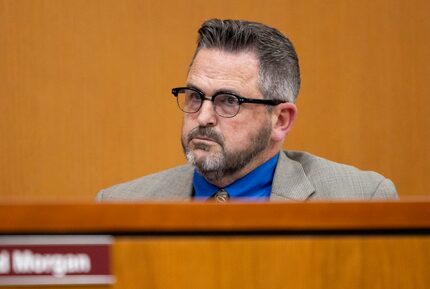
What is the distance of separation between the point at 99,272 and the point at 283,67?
1.12 m

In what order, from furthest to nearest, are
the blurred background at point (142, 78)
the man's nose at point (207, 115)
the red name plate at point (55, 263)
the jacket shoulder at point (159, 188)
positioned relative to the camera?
the blurred background at point (142, 78), the jacket shoulder at point (159, 188), the man's nose at point (207, 115), the red name plate at point (55, 263)

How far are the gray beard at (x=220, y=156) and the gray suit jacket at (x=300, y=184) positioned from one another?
8 cm

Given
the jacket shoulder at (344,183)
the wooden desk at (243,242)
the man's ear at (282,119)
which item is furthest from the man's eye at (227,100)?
the wooden desk at (243,242)

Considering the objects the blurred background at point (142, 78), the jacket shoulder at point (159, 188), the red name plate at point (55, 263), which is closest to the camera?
the red name plate at point (55, 263)

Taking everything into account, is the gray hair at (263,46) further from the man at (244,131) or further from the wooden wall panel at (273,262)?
the wooden wall panel at (273,262)

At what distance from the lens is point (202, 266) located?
0.78 metres

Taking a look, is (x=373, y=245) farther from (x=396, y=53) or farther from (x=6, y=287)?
(x=396, y=53)

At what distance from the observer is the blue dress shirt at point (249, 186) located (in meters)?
1.76

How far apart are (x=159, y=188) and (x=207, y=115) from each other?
0.26 meters

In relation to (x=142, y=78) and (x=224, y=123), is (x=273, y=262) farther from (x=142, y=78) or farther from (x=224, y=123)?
(x=142, y=78)

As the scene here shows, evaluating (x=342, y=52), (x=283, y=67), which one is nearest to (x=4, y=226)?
(x=283, y=67)

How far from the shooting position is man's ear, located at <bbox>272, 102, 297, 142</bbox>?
1.80 meters

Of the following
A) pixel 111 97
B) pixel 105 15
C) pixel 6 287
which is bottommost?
pixel 6 287

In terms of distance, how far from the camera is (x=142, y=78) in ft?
8.26
